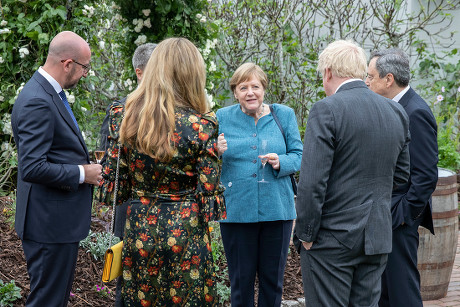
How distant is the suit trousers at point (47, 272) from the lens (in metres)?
3.46

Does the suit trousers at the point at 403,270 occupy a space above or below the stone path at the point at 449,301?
above

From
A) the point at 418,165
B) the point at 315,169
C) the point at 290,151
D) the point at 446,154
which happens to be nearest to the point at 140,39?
the point at 290,151

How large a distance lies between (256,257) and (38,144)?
189cm

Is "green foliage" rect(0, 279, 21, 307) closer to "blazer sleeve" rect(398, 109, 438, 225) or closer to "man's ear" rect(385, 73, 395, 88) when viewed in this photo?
"blazer sleeve" rect(398, 109, 438, 225)

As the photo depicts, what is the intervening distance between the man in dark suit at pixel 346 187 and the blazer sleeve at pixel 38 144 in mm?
1454

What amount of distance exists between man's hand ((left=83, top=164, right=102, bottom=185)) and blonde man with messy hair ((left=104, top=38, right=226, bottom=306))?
364mm

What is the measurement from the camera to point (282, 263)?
14.3 feet

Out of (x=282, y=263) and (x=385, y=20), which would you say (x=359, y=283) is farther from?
(x=385, y=20)

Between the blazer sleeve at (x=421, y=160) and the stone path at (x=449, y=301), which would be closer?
the blazer sleeve at (x=421, y=160)

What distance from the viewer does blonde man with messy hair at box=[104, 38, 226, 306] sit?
3.05 meters

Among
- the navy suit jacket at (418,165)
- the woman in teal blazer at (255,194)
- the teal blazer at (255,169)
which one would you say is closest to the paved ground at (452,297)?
the navy suit jacket at (418,165)

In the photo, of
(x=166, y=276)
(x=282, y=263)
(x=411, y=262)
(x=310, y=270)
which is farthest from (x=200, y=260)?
(x=411, y=262)

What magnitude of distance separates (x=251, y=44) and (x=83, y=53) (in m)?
6.37

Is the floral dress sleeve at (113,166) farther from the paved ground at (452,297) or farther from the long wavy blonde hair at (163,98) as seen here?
the paved ground at (452,297)
